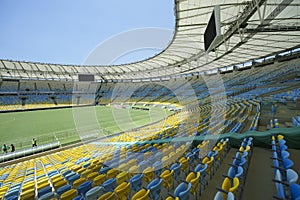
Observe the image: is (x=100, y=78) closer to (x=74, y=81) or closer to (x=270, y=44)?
(x=74, y=81)

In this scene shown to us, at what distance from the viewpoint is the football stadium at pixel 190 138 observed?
3.03 metres

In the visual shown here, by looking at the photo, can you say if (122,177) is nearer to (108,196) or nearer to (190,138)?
(108,196)

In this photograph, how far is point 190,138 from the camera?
5902 mm

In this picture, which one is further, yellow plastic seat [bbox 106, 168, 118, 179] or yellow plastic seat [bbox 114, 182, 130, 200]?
yellow plastic seat [bbox 106, 168, 118, 179]

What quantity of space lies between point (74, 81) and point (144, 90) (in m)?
17.1

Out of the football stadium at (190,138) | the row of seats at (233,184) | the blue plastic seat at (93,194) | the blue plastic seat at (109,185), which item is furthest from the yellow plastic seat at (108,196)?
the row of seats at (233,184)

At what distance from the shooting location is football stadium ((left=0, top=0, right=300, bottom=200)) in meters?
3.03

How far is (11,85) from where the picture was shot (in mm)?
30906

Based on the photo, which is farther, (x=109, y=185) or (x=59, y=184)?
(x=59, y=184)

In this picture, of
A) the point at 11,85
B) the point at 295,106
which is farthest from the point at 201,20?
the point at 11,85

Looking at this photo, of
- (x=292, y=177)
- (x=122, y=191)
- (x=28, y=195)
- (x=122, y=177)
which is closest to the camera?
(x=292, y=177)

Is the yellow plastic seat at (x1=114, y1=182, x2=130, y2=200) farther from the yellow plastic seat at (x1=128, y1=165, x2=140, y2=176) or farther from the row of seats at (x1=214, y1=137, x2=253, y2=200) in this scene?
the row of seats at (x1=214, y1=137, x2=253, y2=200)

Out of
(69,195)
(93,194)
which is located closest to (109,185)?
(93,194)

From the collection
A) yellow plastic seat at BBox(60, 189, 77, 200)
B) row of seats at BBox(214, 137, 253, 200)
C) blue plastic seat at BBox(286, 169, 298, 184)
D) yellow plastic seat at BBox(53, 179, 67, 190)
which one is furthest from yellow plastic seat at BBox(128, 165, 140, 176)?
blue plastic seat at BBox(286, 169, 298, 184)
